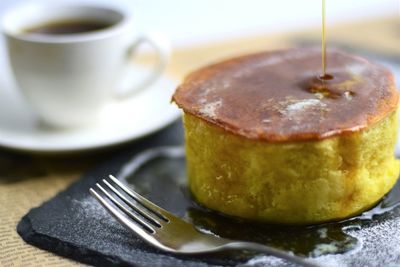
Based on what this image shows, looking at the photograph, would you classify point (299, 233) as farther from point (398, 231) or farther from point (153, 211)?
point (153, 211)

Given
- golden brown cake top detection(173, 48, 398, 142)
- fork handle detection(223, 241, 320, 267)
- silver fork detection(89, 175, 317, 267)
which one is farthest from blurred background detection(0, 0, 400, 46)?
fork handle detection(223, 241, 320, 267)

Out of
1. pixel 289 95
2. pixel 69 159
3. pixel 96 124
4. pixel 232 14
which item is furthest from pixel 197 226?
pixel 232 14

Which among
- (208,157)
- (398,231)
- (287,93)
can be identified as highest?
(287,93)

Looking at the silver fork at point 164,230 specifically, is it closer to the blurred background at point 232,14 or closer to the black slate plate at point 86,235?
the black slate plate at point 86,235

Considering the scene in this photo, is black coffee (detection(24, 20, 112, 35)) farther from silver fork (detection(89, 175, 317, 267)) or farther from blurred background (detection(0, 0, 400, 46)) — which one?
blurred background (detection(0, 0, 400, 46))

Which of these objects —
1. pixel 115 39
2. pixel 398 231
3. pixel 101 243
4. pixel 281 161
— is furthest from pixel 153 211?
pixel 115 39

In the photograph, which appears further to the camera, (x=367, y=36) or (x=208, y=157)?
(x=367, y=36)
